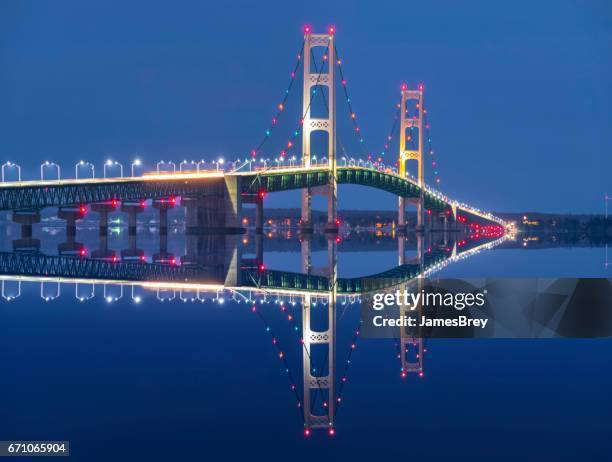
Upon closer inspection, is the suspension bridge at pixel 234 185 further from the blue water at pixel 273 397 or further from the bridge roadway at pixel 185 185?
the blue water at pixel 273 397

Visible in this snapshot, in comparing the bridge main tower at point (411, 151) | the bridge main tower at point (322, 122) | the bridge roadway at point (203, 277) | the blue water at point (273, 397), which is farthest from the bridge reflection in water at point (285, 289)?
the bridge main tower at point (411, 151)

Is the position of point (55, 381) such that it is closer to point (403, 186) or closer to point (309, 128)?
point (309, 128)


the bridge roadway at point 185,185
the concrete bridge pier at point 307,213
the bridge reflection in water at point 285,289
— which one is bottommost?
the bridge reflection in water at point 285,289

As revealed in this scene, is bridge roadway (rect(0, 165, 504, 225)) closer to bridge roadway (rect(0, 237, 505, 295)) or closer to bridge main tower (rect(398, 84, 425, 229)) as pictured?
bridge main tower (rect(398, 84, 425, 229))

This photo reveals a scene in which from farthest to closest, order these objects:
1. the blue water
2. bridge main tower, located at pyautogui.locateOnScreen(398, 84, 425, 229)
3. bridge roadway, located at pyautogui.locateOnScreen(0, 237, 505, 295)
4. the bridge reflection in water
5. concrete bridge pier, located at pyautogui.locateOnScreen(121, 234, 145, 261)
Answer: 1. bridge main tower, located at pyautogui.locateOnScreen(398, 84, 425, 229)
2. concrete bridge pier, located at pyautogui.locateOnScreen(121, 234, 145, 261)
3. bridge roadway, located at pyautogui.locateOnScreen(0, 237, 505, 295)
4. the bridge reflection in water
5. the blue water

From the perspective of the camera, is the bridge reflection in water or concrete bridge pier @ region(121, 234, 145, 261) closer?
the bridge reflection in water

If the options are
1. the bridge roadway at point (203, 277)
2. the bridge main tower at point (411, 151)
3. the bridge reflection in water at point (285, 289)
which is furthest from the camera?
the bridge main tower at point (411, 151)

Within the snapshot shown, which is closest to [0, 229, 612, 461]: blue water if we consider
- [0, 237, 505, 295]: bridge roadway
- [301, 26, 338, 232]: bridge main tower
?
[0, 237, 505, 295]: bridge roadway

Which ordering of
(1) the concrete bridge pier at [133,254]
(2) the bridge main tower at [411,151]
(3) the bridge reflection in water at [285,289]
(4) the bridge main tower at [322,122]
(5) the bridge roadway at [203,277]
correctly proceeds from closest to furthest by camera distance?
(3) the bridge reflection in water at [285,289] → (5) the bridge roadway at [203,277] → (1) the concrete bridge pier at [133,254] → (4) the bridge main tower at [322,122] → (2) the bridge main tower at [411,151]
